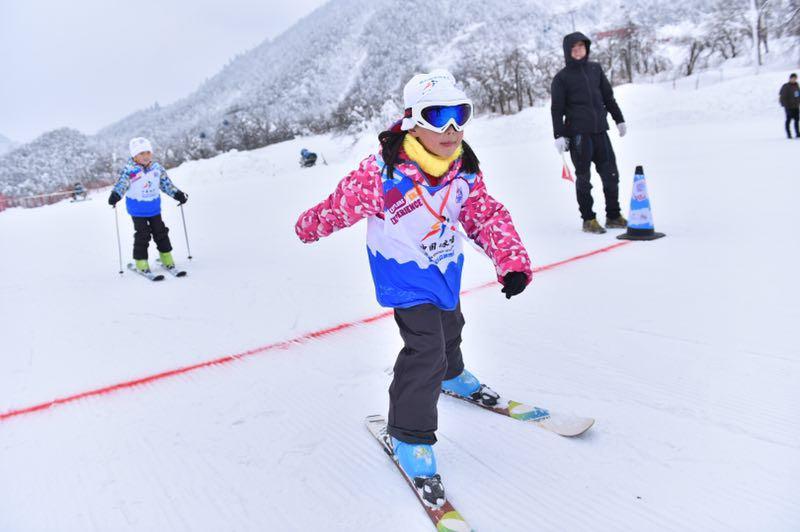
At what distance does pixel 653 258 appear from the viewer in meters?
4.56

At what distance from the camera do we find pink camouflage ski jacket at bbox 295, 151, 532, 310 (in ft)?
6.61

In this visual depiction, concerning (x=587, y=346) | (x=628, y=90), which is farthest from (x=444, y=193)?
(x=628, y=90)

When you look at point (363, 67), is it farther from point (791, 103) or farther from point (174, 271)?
point (174, 271)

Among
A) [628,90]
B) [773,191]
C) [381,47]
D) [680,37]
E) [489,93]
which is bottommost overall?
[773,191]

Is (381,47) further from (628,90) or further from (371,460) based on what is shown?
(371,460)

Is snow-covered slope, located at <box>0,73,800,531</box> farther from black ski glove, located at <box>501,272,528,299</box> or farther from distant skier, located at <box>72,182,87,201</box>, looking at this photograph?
distant skier, located at <box>72,182,87,201</box>

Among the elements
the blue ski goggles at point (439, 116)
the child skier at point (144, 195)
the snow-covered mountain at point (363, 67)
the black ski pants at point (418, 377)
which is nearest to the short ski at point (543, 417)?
the black ski pants at point (418, 377)

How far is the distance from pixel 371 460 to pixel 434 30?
8027cm

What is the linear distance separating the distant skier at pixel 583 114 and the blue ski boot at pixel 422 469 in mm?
4303

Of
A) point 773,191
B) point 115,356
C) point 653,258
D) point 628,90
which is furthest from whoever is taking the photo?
point 628,90

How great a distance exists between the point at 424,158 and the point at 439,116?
6.1 inches

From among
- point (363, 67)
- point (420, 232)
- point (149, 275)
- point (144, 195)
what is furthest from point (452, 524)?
point (363, 67)

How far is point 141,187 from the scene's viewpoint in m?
6.11

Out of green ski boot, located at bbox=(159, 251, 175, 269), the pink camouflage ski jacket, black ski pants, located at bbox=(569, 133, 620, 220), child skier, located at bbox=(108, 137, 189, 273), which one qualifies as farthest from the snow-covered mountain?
the pink camouflage ski jacket
